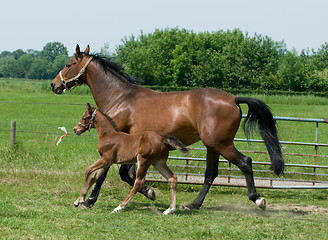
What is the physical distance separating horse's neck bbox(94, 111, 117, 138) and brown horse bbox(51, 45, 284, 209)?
321 mm

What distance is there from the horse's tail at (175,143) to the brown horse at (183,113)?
0.36 metres

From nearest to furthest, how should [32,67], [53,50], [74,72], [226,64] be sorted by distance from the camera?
1. [74,72]
2. [226,64]
3. [32,67]
4. [53,50]

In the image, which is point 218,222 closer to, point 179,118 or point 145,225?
point 145,225

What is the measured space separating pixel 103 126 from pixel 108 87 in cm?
97

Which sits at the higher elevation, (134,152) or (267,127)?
(267,127)

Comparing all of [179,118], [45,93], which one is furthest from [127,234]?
[45,93]

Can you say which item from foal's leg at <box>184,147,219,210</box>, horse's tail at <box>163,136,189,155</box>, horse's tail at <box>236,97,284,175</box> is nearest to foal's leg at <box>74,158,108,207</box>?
horse's tail at <box>163,136,189,155</box>

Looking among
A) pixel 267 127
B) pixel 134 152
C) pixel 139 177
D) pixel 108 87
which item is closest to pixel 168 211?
pixel 139 177

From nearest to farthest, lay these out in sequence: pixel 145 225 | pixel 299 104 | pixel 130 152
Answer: pixel 145 225
pixel 130 152
pixel 299 104

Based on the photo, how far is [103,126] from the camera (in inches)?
281

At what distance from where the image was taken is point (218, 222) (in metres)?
6.36

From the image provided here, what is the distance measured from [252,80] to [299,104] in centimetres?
1870

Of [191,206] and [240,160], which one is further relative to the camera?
[191,206]

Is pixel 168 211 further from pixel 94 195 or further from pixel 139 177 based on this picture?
pixel 94 195
